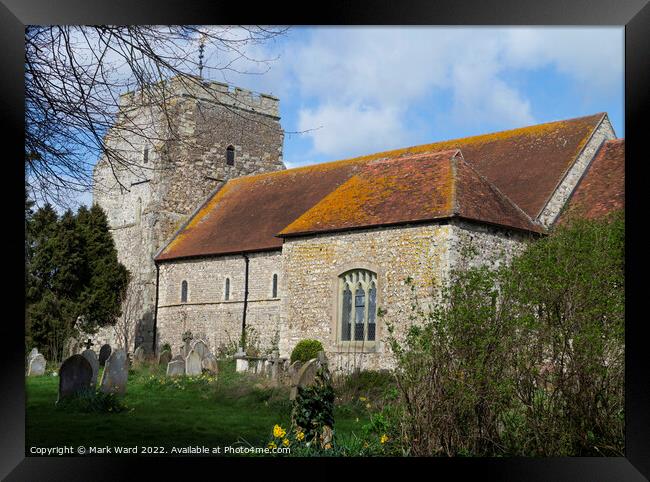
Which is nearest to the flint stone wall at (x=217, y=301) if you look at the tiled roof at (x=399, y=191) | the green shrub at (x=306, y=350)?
the tiled roof at (x=399, y=191)

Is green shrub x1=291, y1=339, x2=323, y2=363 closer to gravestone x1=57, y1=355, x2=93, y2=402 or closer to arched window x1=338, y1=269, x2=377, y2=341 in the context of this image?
arched window x1=338, y1=269, x2=377, y2=341

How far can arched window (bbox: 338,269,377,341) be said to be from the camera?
1822 cm

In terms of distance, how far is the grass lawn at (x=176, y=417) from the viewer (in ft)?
32.9

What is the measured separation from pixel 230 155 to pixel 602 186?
16.4 meters

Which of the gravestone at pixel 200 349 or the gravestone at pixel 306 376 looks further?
the gravestone at pixel 200 349

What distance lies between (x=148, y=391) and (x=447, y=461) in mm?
9298

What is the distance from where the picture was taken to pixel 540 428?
25.6ft

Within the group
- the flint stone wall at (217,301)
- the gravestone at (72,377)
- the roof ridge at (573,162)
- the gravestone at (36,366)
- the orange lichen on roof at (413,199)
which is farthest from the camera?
the flint stone wall at (217,301)

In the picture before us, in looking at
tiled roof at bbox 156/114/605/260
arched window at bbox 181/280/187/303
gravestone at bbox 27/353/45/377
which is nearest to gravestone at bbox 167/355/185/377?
gravestone at bbox 27/353/45/377
